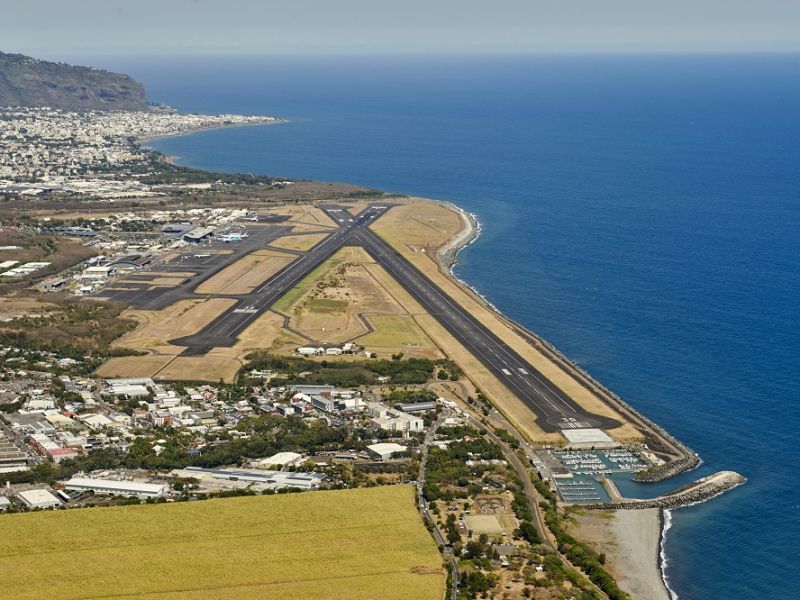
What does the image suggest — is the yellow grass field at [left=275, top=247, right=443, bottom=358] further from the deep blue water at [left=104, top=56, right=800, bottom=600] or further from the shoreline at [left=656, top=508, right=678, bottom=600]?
the shoreline at [left=656, top=508, right=678, bottom=600]

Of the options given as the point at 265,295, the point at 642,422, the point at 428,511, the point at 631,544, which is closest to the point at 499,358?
the point at 642,422

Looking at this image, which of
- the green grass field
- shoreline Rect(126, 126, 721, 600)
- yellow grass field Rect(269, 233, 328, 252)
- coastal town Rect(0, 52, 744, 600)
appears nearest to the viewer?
the green grass field

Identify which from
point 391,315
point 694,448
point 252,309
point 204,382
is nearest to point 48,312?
point 252,309

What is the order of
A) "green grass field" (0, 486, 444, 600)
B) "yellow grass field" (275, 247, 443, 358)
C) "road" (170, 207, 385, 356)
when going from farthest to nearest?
"yellow grass field" (275, 247, 443, 358) < "road" (170, 207, 385, 356) < "green grass field" (0, 486, 444, 600)

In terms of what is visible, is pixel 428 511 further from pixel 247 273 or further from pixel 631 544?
pixel 247 273

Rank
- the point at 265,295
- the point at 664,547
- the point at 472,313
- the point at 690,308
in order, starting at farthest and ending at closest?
1. the point at 265,295
2. the point at 472,313
3. the point at 690,308
4. the point at 664,547

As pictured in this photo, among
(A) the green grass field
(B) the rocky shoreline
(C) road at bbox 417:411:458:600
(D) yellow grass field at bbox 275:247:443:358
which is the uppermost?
(D) yellow grass field at bbox 275:247:443:358

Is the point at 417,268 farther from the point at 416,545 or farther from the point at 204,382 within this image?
the point at 416,545

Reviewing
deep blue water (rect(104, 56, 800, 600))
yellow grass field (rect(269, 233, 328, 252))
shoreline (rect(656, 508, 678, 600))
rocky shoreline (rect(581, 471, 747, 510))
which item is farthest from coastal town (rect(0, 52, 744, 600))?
deep blue water (rect(104, 56, 800, 600))

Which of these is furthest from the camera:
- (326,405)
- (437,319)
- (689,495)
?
(437,319)
